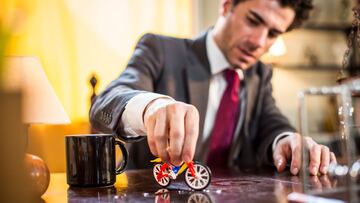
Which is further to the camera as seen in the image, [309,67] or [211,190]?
[309,67]

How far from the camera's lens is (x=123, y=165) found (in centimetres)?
103

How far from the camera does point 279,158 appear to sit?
1.32 m

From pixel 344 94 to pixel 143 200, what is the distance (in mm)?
390

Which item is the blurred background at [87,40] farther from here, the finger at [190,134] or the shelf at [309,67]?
the finger at [190,134]

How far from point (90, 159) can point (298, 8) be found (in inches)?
42.6

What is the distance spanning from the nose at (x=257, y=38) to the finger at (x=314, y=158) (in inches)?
21.0

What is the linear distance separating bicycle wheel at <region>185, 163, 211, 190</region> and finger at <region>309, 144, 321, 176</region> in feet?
1.22

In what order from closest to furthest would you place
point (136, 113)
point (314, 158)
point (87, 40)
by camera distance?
point (136, 113) < point (314, 158) < point (87, 40)

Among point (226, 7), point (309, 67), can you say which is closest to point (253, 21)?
point (226, 7)

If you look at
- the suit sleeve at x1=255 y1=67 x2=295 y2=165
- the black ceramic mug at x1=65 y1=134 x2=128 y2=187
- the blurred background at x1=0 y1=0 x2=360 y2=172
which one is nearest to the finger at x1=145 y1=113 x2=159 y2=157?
the black ceramic mug at x1=65 y1=134 x2=128 y2=187

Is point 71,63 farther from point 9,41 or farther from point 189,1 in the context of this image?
point 9,41

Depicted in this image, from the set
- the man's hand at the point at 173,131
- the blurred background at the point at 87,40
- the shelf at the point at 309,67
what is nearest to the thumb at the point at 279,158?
the man's hand at the point at 173,131

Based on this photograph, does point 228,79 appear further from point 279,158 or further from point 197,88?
point 279,158

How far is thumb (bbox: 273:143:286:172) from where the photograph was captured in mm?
1266
